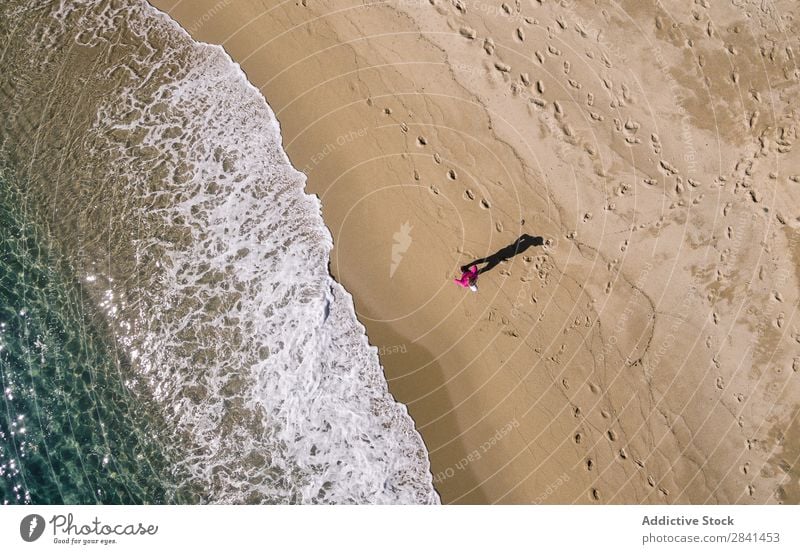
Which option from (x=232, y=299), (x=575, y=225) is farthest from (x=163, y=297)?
(x=575, y=225)

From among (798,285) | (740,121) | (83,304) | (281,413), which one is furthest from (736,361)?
(83,304)

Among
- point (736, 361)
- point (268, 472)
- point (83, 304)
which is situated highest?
point (83, 304)

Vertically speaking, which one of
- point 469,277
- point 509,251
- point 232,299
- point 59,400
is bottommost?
point 509,251

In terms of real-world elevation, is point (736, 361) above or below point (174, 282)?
below

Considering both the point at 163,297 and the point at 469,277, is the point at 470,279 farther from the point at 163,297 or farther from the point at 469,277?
the point at 163,297

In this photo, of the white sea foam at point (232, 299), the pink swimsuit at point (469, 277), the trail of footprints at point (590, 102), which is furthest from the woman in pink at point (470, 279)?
the white sea foam at point (232, 299)

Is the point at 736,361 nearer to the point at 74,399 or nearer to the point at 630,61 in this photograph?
the point at 630,61
